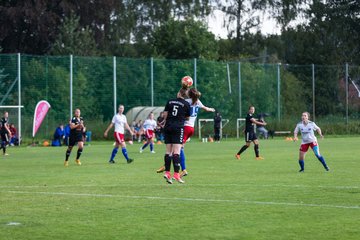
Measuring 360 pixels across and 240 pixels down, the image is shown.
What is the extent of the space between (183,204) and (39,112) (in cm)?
3588

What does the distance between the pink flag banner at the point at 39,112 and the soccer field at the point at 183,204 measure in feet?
78.1

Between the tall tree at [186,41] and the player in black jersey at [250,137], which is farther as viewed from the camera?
the tall tree at [186,41]

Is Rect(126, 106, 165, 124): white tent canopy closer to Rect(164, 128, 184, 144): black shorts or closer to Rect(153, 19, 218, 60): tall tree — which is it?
Rect(153, 19, 218, 60): tall tree

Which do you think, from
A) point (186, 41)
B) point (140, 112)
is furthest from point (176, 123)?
point (186, 41)

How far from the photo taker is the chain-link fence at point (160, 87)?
52438 millimetres

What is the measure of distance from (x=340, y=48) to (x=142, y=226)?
72.7 meters

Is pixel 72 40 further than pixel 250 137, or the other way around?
pixel 72 40

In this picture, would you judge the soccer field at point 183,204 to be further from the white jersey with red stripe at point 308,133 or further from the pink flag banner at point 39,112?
the pink flag banner at point 39,112

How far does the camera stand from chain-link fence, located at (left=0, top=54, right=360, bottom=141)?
52.4 metres

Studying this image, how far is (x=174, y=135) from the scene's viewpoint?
19.1 metres

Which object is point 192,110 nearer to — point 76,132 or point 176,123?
point 176,123

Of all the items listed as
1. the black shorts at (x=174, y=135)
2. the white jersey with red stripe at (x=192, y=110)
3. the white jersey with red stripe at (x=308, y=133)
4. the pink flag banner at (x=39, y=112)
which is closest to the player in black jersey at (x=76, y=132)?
the white jersey with red stripe at (x=308, y=133)

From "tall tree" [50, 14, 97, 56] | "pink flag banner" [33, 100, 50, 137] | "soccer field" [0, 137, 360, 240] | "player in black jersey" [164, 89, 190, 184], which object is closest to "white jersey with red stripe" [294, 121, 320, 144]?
"soccer field" [0, 137, 360, 240]

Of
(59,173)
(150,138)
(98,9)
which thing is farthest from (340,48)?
(59,173)
